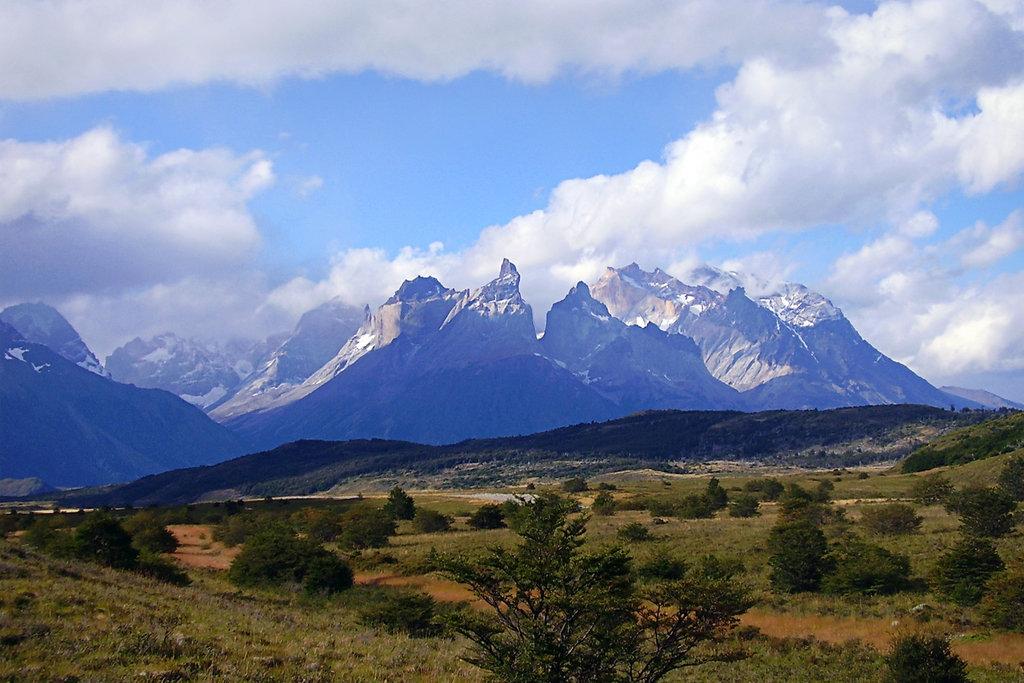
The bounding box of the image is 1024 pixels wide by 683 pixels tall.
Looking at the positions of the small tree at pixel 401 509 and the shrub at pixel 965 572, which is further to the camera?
the small tree at pixel 401 509

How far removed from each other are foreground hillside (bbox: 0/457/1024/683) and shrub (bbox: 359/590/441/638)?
72 centimetres

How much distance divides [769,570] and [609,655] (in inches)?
1118

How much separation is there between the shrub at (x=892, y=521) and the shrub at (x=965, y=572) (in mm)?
15080

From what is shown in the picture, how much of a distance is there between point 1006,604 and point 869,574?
8092mm

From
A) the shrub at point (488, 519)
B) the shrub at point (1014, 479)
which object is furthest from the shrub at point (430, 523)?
the shrub at point (1014, 479)

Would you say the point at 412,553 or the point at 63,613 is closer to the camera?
the point at 63,613

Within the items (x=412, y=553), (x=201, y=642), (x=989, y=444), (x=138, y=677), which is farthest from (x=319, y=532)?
(x=989, y=444)

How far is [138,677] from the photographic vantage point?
1739 cm

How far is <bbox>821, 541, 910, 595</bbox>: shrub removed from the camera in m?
39.9

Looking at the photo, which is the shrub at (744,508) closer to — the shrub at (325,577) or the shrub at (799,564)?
the shrub at (799,564)

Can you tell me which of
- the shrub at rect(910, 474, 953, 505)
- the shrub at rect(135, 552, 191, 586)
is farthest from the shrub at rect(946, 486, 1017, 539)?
the shrub at rect(135, 552, 191, 586)

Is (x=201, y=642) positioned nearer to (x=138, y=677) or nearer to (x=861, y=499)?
(x=138, y=677)

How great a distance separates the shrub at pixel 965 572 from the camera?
119 ft

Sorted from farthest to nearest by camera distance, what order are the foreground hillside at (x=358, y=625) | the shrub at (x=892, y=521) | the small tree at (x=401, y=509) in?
the small tree at (x=401, y=509) → the shrub at (x=892, y=521) → the foreground hillside at (x=358, y=625)
